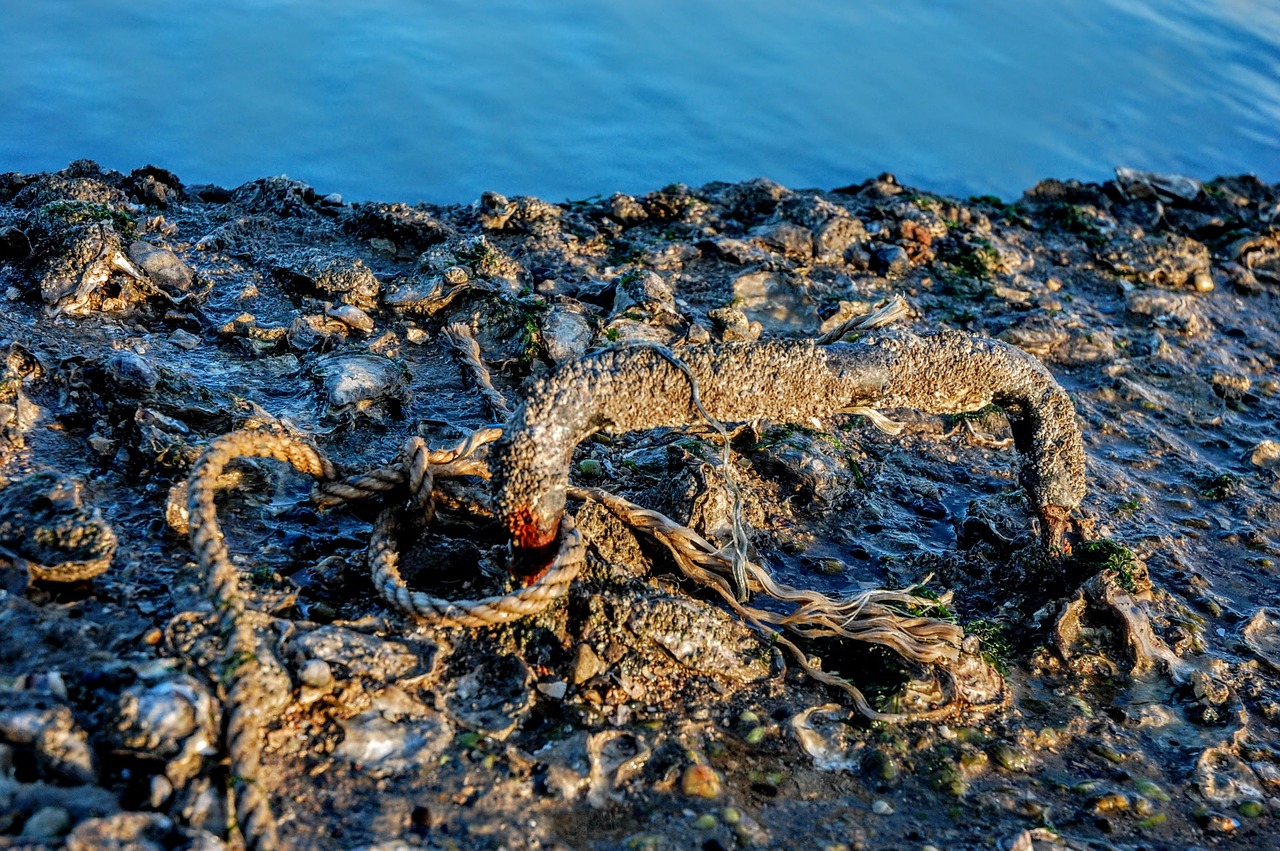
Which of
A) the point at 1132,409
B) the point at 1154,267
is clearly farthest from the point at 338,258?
the point at 1154,267

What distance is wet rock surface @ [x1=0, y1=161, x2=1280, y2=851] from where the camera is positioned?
246 cm

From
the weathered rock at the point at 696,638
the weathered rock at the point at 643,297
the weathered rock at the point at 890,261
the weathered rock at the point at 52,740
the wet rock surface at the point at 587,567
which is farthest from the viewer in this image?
the weathered rock at the point at 890,261

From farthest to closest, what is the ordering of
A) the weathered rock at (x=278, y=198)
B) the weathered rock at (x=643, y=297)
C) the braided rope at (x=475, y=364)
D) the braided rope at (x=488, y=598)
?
1. the weathered rock at (x=278, y=198)
2. the weathered rock at (x=643, y=297)
3. the braided rope at (x=475, y=364)
4. the braided rope at (x=488, y=598)

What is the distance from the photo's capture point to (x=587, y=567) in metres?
3.04

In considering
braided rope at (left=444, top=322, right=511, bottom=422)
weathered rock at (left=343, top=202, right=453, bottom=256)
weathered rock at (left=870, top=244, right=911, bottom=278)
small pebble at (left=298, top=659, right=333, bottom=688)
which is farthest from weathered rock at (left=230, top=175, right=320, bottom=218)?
small pebble at (left=298, top=659, right=333, bottom=688)

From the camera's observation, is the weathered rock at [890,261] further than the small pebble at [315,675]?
Yes

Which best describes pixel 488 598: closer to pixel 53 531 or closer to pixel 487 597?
pixel 487 597

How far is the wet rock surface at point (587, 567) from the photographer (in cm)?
246

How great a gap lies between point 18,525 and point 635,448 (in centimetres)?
202

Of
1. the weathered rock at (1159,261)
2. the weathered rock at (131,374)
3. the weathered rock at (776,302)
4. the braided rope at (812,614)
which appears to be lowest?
the braided rope at (812,614)

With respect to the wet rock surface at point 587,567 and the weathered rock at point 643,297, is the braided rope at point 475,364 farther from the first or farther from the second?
the weathered rock at point 643,297

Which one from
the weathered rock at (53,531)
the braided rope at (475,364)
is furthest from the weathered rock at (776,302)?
A: the weathered rock at (53,531)

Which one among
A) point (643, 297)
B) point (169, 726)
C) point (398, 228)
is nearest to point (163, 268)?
point (398, 228)

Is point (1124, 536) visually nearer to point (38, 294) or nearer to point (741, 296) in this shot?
point (741, 296)
